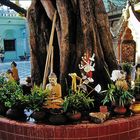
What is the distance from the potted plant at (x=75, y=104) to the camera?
3.61 meters

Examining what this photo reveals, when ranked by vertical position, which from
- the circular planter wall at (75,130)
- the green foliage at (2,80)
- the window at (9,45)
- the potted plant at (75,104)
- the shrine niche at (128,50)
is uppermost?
the window at (9,45)

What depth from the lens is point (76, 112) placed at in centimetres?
363

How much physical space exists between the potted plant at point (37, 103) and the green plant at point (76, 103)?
28 cm

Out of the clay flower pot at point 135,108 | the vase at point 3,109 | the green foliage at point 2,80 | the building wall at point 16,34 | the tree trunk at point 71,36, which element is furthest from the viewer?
the building wall at point 16,34

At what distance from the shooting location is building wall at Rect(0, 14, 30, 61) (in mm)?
26531

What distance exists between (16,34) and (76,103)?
24.5 m

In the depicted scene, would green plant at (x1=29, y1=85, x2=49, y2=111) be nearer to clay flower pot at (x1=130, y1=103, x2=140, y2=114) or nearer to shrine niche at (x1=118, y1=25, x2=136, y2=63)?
clay flower pot at (x1=130, y1=103, x2=140, y2=114)

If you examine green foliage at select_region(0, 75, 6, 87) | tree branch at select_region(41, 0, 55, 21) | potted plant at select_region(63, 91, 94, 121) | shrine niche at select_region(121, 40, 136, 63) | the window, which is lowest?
potted plant at select_region(63, 91, 94, 121)

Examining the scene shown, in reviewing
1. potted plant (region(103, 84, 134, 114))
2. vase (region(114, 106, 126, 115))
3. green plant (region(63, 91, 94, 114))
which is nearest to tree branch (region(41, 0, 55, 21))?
green plant (region(63, 91, 94, 114))

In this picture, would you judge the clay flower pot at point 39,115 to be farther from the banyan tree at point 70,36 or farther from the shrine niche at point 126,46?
the shrine niche at point 126,46

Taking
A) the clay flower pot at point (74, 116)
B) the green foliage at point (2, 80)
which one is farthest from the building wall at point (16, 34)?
the clay flower pot at point (74, 116)

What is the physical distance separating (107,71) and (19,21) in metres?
23.5

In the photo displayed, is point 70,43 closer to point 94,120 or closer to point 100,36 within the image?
point 100,36

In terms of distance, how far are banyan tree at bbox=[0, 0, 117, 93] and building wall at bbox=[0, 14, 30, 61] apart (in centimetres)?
2194
